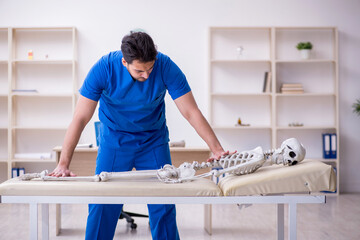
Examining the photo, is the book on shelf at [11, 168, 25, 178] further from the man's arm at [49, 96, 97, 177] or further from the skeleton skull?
the skeleton skull

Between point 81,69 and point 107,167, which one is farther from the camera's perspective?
point 81,69

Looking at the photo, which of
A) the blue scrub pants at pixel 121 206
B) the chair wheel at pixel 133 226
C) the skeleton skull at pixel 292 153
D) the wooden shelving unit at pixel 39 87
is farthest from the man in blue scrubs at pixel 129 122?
the wooden shelving unit at pixel 39 87

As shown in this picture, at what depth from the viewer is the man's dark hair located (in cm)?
164

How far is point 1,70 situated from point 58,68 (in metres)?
0.63

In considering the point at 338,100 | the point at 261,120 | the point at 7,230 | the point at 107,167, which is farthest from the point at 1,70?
the point at 338,100

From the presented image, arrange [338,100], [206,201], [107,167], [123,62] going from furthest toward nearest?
[338,100] < [107,167] < [123,62] < [206,201]

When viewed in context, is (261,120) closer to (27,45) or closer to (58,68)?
(58,68)

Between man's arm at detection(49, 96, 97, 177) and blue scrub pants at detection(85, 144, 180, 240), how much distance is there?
180 millimetres

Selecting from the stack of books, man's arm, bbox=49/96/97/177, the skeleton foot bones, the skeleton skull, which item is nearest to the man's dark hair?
man's arm, bbox=49/96/97/177

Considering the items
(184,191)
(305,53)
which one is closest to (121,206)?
(184,191)

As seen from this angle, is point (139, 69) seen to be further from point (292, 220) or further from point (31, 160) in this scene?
point (31, 160)

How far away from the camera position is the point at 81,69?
15.2ft

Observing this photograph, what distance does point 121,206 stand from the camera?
6.15 ft

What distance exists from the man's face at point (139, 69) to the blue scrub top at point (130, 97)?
7 centimetres
